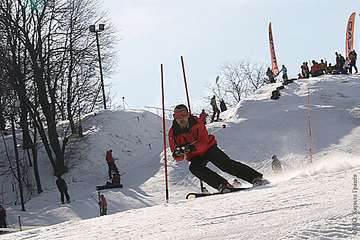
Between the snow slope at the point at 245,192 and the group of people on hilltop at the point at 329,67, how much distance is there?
1274 mm

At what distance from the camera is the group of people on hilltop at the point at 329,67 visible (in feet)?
93.2

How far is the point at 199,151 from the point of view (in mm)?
5824

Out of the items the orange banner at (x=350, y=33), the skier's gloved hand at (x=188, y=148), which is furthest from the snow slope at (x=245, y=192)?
the orange banner at (x=350, y=33)

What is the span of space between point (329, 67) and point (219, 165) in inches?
1094

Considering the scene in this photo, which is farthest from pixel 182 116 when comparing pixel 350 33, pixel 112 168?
pixel 350 33

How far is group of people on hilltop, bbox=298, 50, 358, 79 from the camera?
28.4 meters

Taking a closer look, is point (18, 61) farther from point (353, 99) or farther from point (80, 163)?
point (353, 99)

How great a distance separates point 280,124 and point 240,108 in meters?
4.33

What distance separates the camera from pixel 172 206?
425cm

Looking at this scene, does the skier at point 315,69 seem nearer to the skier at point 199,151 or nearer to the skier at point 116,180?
the skier at point 116,180

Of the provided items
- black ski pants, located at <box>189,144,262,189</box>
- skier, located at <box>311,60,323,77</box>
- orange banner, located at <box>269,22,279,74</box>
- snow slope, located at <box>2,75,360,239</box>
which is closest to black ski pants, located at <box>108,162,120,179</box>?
snow slope, located at <box>2,75,360,239</box>

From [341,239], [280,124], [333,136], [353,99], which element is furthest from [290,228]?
[353,99]

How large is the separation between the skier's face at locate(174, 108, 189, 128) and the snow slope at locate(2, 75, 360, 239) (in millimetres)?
1280

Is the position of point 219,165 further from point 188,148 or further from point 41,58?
point 41,58
